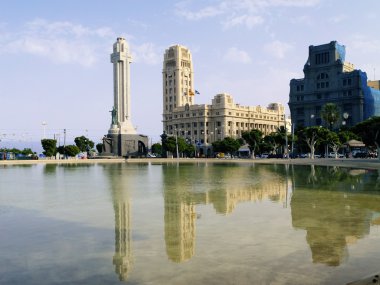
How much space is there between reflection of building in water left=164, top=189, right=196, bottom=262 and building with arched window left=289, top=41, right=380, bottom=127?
390ft

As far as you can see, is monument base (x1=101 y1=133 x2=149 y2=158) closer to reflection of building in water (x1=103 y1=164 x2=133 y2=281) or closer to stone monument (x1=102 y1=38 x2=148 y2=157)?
stone monument (x1=102 y1=38 x2=148 y2=157)

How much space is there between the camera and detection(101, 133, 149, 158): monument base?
140 m

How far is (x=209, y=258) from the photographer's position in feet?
41.3

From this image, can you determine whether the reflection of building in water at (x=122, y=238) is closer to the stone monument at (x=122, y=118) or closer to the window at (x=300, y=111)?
the stone monument at (x=122, y=118)

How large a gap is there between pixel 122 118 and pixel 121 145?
38.9ft

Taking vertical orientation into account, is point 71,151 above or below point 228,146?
below

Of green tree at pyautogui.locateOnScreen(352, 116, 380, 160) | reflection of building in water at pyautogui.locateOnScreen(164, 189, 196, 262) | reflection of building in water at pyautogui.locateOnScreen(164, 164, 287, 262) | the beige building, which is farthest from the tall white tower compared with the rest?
reflection of building in water at pyautogui.locateOnScreen(164, 189, 196, 262)

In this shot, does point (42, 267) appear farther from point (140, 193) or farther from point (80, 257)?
point (140, 193)

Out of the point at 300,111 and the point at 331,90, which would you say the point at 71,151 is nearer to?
the point at 300,111

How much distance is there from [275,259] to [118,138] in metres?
132

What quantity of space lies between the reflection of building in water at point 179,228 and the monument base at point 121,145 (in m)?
116

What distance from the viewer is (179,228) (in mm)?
17203

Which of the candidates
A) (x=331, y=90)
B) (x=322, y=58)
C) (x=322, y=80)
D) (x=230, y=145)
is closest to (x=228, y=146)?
(x=230, y=145)

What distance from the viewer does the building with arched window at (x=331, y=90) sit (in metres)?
136
